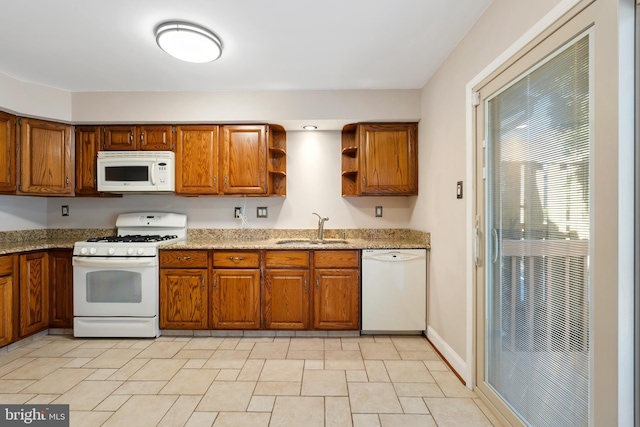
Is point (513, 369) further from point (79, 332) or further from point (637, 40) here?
point (79, 332)

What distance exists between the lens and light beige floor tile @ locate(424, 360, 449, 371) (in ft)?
8.05

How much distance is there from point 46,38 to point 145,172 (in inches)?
50.5

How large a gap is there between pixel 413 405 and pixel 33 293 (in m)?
3.48

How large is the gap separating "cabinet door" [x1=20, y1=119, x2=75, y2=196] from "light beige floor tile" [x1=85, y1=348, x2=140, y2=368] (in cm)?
174

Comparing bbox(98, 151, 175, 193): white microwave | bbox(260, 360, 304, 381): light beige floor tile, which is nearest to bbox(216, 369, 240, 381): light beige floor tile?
bbox(260, 360, 304, 381): light beige floor tile

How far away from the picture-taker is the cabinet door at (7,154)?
2898mm

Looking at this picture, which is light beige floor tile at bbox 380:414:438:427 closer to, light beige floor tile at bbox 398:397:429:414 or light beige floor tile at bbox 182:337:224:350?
light beige floor tile at bbox 398:397:429:414

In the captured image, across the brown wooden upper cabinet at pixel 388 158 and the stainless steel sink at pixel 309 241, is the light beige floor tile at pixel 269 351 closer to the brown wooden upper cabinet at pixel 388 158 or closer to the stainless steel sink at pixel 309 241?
the stainless steel sink at pixel 309 241

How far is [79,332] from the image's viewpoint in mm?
3008

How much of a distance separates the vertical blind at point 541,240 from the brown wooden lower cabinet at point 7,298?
12.6 ft

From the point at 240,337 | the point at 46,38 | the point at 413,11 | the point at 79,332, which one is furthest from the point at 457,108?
the point at 79,332

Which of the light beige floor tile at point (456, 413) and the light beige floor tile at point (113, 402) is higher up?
the light beige floor tile at point (113, 402)

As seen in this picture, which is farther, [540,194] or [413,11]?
[413,11]

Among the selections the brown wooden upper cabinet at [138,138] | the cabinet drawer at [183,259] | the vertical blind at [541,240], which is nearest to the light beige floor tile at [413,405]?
the vertical blind at [541,240]
